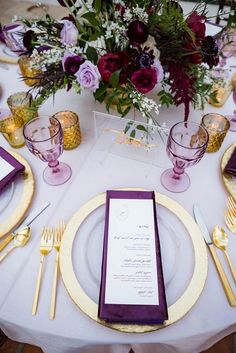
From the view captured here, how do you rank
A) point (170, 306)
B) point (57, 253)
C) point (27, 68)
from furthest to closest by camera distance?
1. point (27, 68)
2. point (57, 253)
3. point (170, 306)

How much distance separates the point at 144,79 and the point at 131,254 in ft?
1.53

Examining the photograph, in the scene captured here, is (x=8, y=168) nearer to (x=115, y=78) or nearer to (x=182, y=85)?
(x=115, y=78)

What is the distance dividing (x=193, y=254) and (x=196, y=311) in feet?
0.40

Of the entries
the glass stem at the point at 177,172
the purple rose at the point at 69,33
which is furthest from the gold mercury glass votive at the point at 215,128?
the purple rose at the point at 69,33

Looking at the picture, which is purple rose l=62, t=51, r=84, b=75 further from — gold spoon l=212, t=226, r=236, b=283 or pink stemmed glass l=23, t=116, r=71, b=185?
gold spoon l=212, t=226, r=236, b=283

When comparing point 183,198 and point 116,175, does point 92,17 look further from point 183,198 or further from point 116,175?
point 183,198

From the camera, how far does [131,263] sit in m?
0.65

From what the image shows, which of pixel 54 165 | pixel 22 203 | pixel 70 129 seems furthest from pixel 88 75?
pixel 22 203

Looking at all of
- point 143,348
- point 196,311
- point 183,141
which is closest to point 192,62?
point 183,141

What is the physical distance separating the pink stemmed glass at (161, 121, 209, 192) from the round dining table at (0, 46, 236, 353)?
2cm

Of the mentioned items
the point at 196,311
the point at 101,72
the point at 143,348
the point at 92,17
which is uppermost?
the point at 92,17

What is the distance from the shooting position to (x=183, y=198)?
2.65 ft

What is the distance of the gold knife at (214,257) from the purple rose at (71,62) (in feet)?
1.69

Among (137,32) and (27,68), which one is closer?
(137,32)
